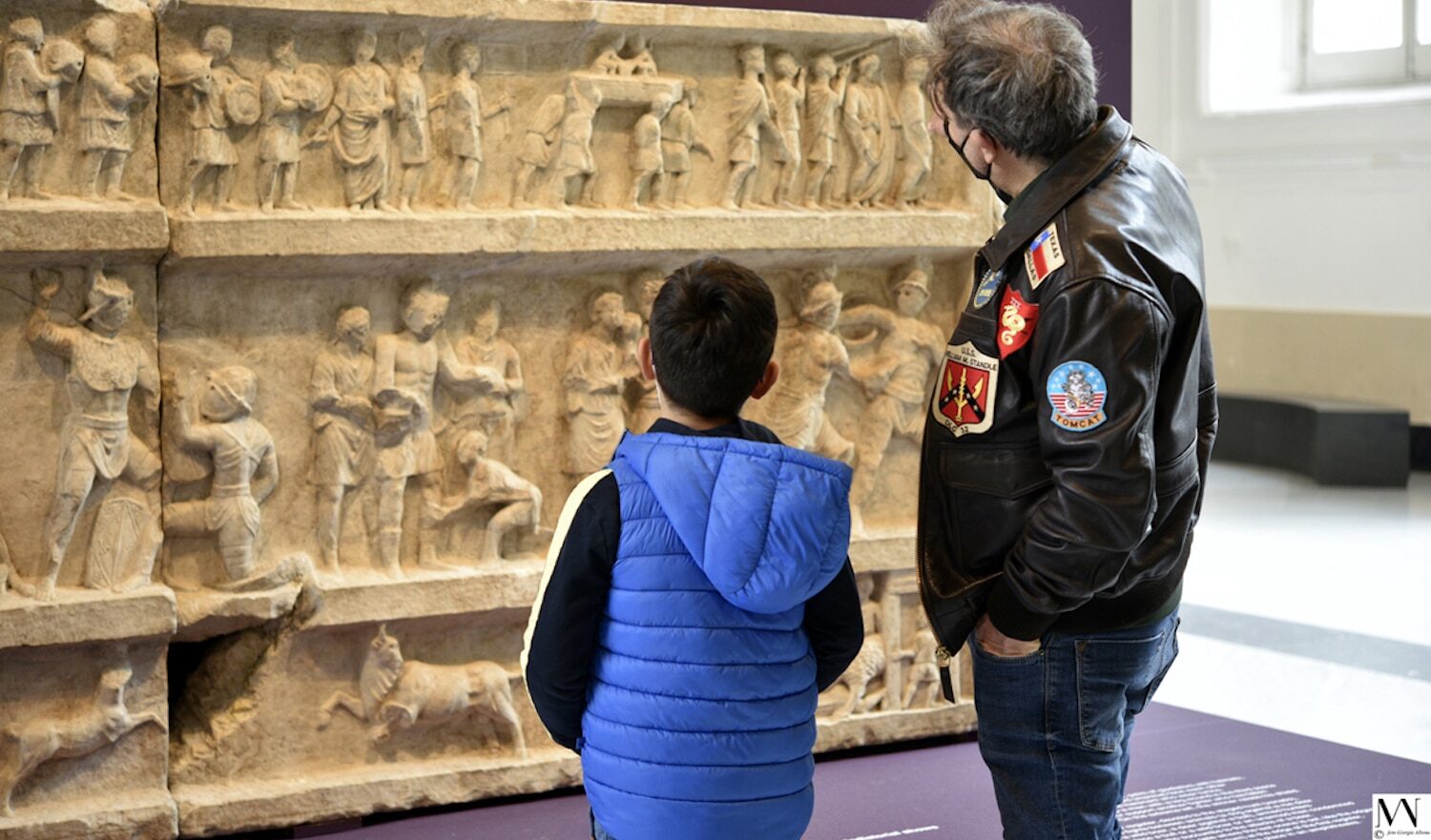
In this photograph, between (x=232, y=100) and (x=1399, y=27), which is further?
(x=1399, y=27)

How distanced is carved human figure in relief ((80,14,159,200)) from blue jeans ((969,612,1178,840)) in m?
2.83

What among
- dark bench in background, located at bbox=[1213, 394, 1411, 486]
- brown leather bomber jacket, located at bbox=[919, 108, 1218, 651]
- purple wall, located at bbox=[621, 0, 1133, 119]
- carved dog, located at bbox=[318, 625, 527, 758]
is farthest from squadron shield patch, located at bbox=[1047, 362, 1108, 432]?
dark bench in background, located at bbox=[1213, 394, 1411, 486]

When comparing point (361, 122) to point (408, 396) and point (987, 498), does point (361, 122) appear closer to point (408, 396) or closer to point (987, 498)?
point (408, 396)

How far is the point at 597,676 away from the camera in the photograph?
2.79 meters

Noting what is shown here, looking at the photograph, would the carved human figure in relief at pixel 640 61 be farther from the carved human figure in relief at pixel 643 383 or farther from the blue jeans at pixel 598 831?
the blue jeans at pixel 598 831

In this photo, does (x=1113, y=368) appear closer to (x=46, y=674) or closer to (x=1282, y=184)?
(x=46, y=674)

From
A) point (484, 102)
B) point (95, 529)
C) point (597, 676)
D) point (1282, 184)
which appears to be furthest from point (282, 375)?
point (1282, 184)

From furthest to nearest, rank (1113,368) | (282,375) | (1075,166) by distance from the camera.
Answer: (282,375), (1075,166), (1113,368)

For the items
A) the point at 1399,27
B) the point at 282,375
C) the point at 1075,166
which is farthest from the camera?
the point at 1399,27

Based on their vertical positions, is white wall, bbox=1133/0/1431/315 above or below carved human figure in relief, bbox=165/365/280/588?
above

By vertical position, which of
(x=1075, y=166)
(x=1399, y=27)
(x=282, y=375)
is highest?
(x=1399, y=27)

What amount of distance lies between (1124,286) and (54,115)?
3.03 m

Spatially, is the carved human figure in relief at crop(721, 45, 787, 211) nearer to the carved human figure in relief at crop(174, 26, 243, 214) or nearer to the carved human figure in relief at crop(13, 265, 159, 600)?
the carved human figure in relief at crop(174, 26, 243, 214)

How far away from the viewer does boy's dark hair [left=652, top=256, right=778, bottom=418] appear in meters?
2.67
